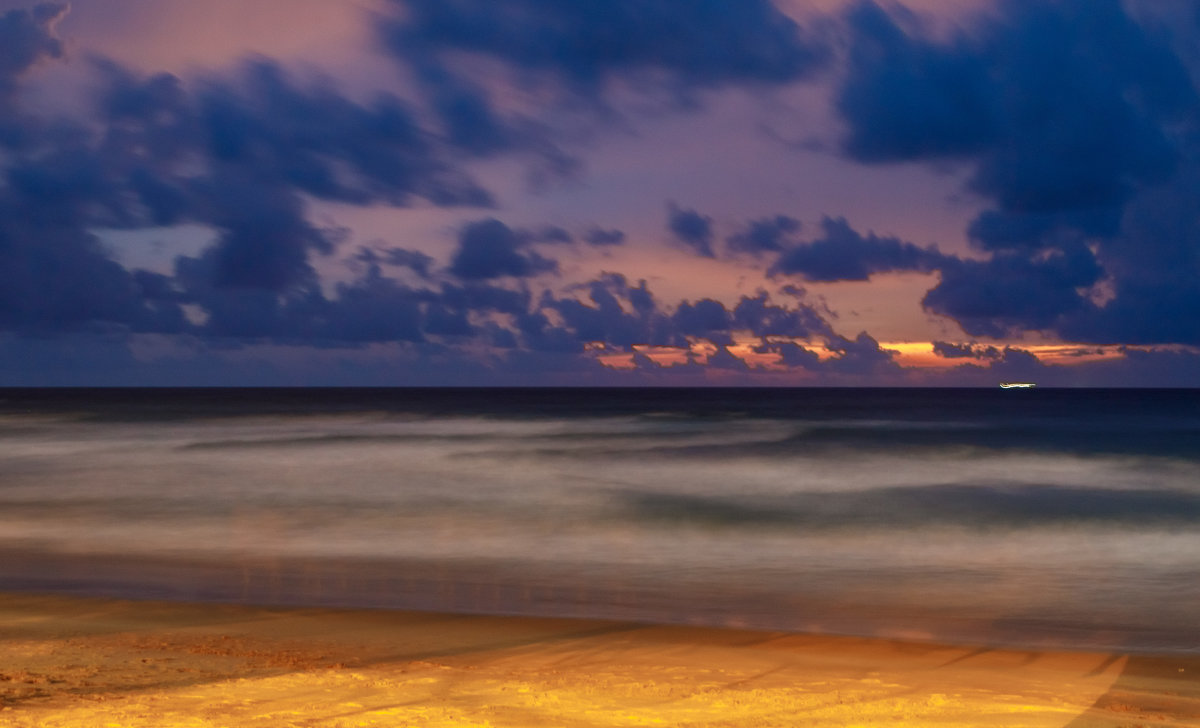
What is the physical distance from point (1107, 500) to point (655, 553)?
14905 millimetres

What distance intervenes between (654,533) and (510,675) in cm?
1097

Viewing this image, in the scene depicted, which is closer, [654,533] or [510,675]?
[510,675]

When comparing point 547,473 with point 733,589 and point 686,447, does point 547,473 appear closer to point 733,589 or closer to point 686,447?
point 686,447

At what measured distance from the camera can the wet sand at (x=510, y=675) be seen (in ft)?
20.5

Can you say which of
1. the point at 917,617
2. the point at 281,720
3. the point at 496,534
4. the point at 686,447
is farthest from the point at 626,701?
the point at 686,447

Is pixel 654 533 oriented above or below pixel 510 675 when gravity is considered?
below

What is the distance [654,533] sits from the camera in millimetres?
18234

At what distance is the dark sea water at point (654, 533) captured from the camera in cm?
1153

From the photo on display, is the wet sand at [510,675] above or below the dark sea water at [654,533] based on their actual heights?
above

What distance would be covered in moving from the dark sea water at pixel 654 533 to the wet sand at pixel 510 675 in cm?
133

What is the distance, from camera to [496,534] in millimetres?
18297

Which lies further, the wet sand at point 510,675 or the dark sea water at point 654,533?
the dark sea water at point 654,533

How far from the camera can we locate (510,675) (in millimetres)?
7410

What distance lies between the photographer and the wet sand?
20.5 ft
